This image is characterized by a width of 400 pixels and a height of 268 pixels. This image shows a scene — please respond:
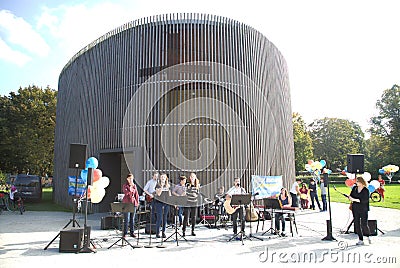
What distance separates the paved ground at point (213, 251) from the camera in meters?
6.44

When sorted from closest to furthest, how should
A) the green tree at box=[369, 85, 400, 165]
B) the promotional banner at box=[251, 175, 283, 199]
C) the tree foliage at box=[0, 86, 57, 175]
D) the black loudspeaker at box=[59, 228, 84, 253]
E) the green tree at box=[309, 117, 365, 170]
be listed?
the black loudspeaker at box=[59, 228, 84, 253]
the promotional banner at box=[251, 175, 283, 199]
the tree foliage at box=[0, 86, 57, 175]
the green tree at box=[369, 85, 400, 165]
the green tree at box=[309, 117, 365, 170]

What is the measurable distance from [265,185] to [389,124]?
133ft

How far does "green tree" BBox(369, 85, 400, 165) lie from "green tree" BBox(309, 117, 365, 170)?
707cm

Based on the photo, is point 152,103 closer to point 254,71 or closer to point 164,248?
point 254,71

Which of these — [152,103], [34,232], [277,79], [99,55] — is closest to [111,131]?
[152,103]

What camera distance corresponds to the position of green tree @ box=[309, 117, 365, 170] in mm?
55656

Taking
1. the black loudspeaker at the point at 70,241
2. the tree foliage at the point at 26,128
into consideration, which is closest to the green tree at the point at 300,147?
the tree foliage at the point at 26,128

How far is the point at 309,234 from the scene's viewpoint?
9.40 meters

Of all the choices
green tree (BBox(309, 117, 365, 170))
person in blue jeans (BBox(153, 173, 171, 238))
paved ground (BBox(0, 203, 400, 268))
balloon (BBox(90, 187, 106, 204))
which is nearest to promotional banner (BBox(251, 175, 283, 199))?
paved ground (BBox(0, 203, 400, 268))

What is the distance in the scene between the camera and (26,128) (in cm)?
3197

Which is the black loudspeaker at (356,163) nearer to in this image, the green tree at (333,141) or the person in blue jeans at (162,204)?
the person in blue jeans at (162,204)

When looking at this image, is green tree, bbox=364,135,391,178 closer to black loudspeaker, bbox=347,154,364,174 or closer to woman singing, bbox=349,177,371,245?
black loudspeaker, bbox=347,154,364,174

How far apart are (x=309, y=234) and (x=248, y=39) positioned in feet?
29.0

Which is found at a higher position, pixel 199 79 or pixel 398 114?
pixel 398 114
